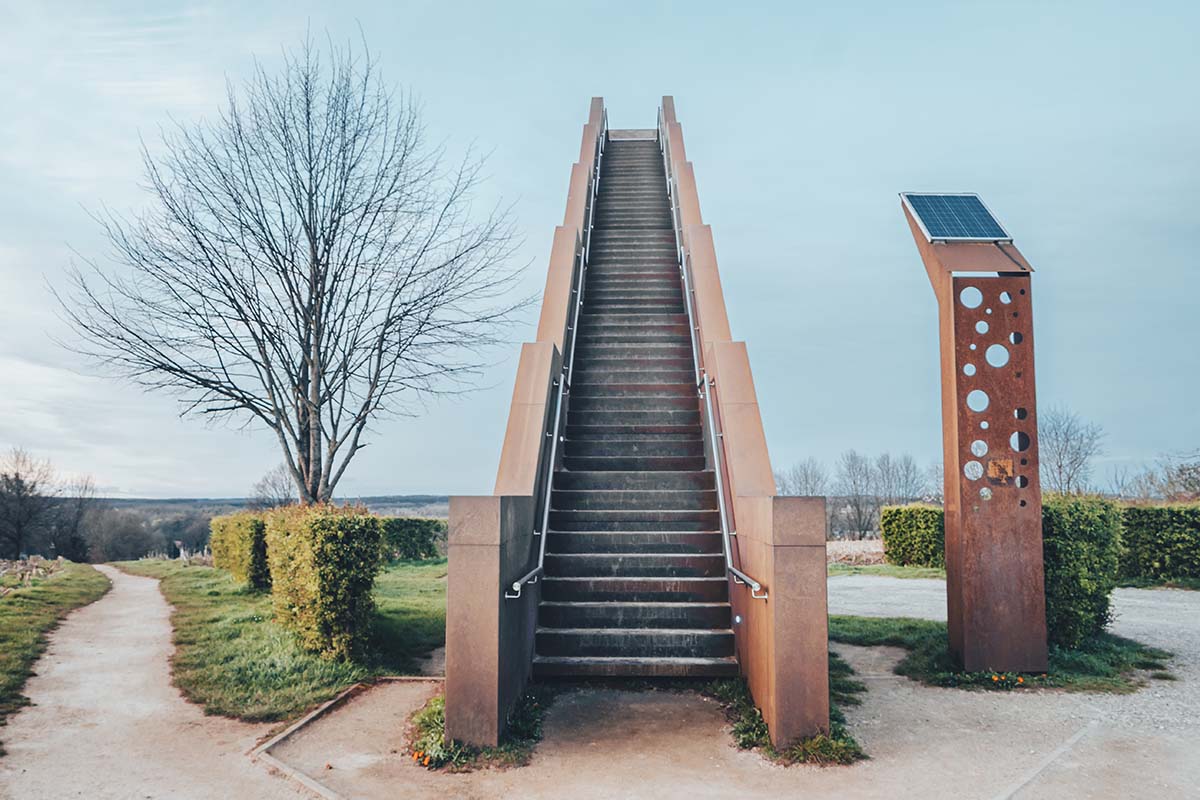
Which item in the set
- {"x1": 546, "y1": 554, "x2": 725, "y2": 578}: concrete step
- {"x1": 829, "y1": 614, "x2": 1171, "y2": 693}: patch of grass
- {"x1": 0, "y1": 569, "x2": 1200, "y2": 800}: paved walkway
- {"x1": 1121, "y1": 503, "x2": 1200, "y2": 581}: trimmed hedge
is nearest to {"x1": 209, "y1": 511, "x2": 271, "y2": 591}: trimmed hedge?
{"x1": 0, "y1": 569, "x2": 1200, "y2": 800}: paved walkway

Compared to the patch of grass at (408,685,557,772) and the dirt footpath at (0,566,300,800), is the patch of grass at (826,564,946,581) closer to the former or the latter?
the patch of grass at (408,685,557,772)

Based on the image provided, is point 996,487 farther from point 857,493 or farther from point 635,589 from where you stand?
point 857,493

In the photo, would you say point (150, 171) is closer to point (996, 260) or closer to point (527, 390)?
point (527, 390)

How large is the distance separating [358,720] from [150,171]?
1020 centimetres

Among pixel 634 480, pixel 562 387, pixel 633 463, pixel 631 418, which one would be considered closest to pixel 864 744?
pixel 634 480

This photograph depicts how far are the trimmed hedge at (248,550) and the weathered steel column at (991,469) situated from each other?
30.9ft

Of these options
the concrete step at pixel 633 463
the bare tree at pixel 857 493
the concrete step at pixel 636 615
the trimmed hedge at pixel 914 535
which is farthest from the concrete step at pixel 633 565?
the bare tree at pixel 857 493

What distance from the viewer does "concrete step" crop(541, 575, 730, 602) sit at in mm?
7273

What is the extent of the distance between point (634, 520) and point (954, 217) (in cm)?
449

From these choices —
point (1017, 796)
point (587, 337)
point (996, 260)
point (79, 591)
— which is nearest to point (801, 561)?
point (1017, 796)

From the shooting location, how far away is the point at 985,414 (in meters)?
7.34

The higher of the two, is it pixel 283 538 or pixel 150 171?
pixel 150 171

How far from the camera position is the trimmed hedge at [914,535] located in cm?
1712

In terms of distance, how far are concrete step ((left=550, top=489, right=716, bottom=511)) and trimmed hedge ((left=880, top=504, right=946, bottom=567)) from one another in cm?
1026
